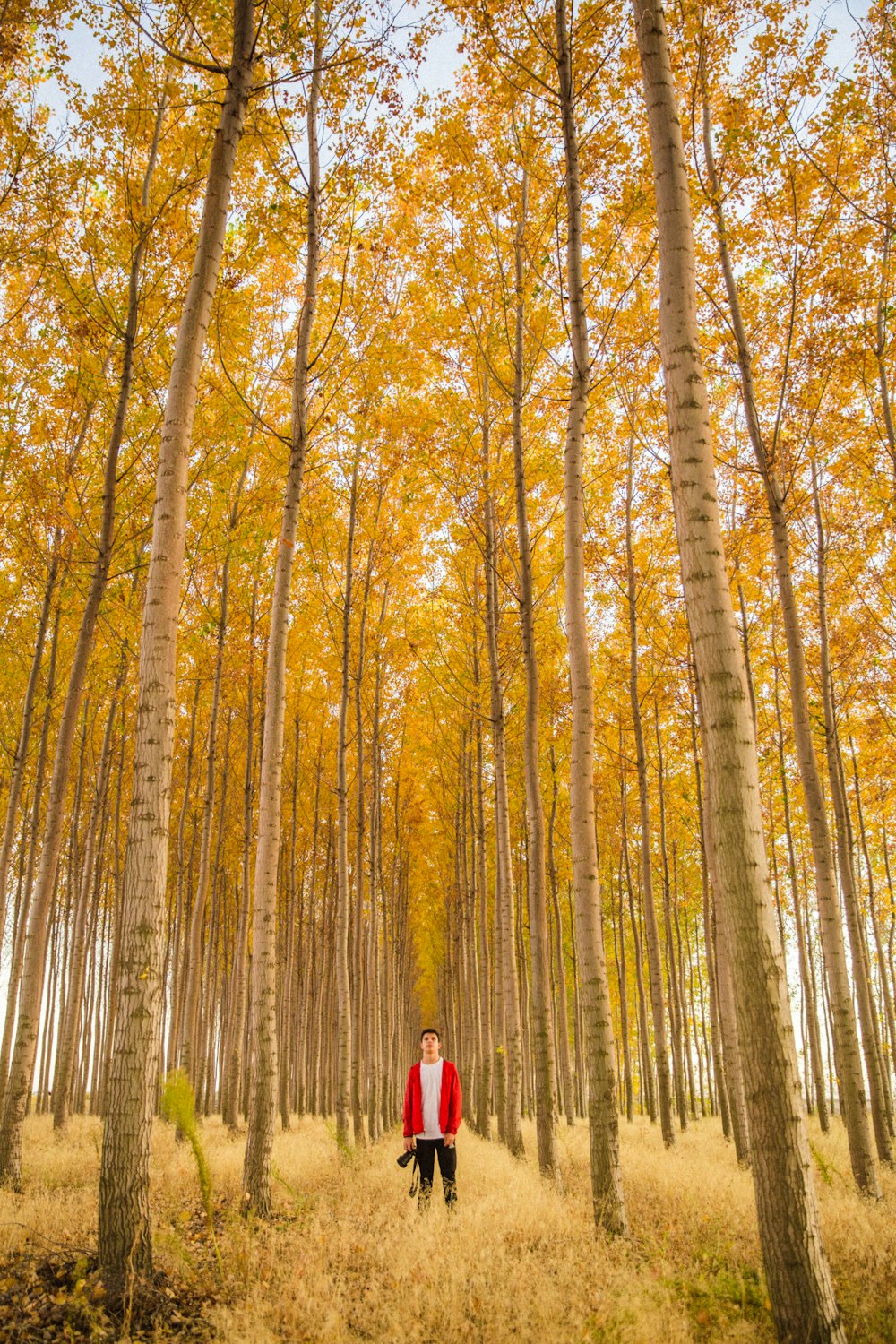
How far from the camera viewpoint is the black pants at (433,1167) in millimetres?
5945

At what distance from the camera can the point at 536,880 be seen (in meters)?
7.24

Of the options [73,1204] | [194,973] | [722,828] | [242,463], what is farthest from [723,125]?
[194,973]

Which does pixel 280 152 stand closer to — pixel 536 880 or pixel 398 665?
pixel 536 880

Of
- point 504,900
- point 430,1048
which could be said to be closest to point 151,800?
point 430,1048

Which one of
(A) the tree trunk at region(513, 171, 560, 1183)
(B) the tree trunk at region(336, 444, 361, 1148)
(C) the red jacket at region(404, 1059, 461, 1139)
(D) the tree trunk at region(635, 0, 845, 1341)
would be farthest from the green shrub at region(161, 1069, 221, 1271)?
(B) the tree trunk at region(336, 444, 361, 1148)

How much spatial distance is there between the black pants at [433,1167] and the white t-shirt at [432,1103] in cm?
8

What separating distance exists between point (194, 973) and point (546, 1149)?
5.47 metres

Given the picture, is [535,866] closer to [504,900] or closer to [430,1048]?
[504,900]

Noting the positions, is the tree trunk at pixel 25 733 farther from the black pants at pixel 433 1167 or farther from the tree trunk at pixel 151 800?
the black pants at pixel 433 1167

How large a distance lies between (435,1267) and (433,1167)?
200cm

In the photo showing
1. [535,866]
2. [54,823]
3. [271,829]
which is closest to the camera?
[271,829]

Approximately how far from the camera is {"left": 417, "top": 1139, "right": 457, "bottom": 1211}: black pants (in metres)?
5.95

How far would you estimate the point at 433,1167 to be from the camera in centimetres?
599

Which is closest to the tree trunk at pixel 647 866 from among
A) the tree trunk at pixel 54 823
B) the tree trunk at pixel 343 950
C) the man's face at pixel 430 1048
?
the tree trunk at pixel 343 950
